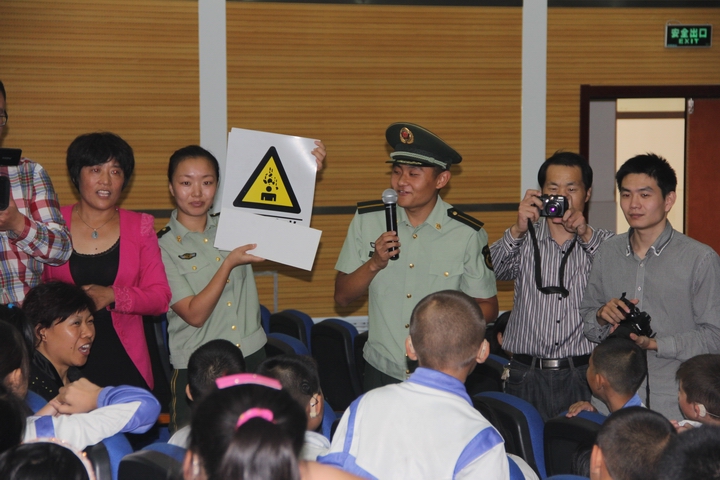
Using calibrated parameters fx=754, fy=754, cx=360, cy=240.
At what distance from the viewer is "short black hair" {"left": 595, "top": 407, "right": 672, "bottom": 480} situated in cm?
181

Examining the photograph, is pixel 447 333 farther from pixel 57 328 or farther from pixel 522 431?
pixel 57 328

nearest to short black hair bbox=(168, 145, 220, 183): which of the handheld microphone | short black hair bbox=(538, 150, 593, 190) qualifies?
the handheld microphone

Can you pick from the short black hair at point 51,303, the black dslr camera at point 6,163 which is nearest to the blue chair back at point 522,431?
the short black hair at point 51,303

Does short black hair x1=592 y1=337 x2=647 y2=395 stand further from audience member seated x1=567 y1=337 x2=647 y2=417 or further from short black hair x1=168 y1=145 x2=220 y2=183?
short black hair x1=168 y1=145 x2=220 y2=183

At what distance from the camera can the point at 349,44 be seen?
610 centimetres

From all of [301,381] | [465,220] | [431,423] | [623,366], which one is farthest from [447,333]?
[465,220]


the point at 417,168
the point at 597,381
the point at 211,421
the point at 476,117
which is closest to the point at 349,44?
the point at 476,117

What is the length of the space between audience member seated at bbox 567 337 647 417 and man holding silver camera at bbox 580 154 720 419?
0.10m

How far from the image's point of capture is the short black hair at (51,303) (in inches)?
109

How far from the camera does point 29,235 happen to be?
281 centimetres

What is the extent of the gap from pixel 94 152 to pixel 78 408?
1247mm

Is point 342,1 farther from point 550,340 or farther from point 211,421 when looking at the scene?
point 211,421

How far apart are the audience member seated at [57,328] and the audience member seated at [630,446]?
1874 mm

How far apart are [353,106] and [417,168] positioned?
3048 millimetres
